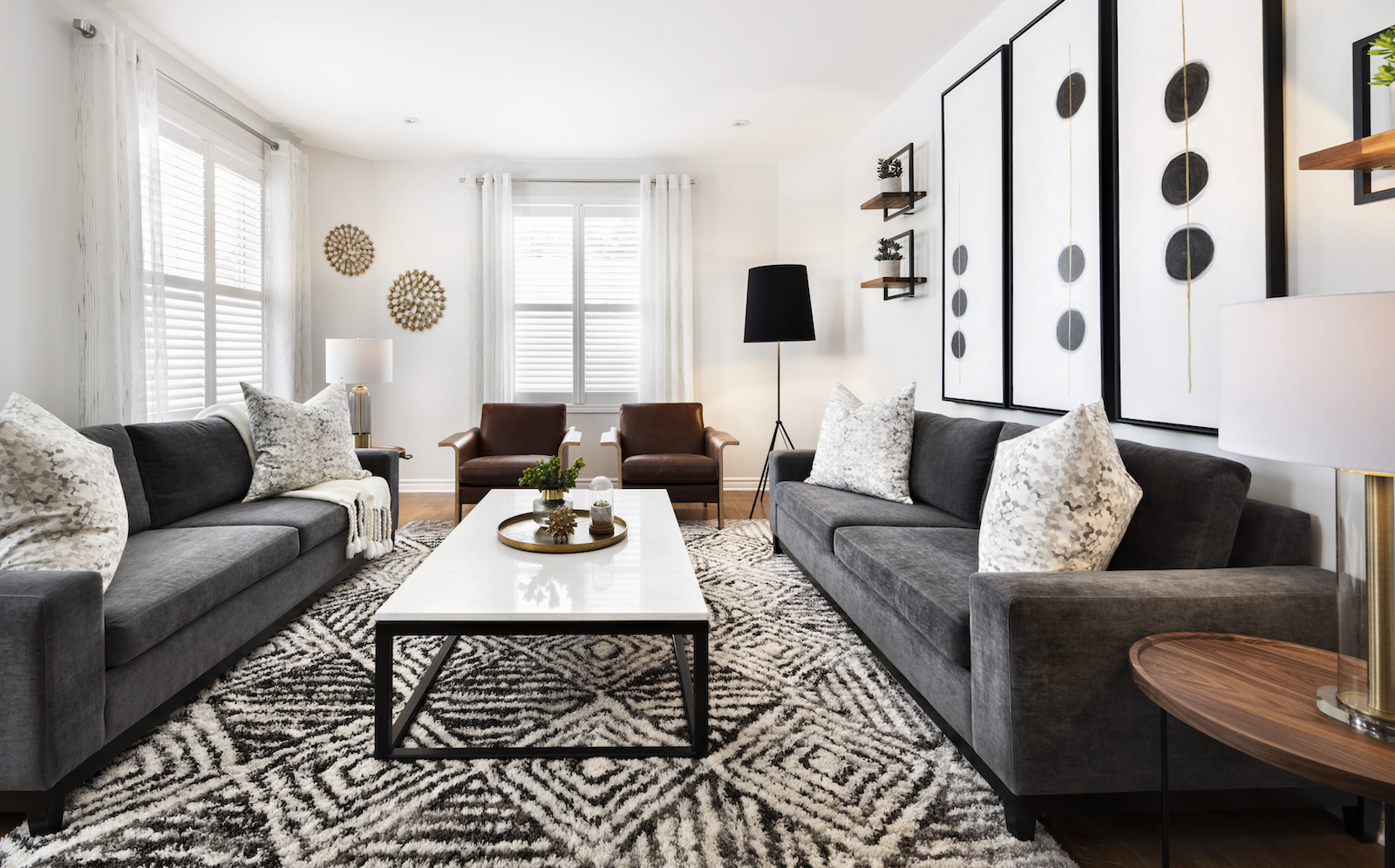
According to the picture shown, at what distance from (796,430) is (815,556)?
284 cm

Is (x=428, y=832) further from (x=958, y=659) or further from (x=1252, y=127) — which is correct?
(x=1252, y=127)

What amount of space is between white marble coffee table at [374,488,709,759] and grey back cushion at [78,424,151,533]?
126 centimetres

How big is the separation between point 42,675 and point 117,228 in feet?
8.76

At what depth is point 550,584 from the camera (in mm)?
1959

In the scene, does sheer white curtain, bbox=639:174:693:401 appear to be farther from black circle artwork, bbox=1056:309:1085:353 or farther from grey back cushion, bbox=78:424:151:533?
grey back cushion, bbox=78:424:151:533

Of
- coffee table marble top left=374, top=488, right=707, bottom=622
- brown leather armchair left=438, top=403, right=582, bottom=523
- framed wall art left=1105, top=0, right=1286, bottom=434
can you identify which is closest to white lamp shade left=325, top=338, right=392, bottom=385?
brown leather armchair left=438, top=403, right=582, bottom=523

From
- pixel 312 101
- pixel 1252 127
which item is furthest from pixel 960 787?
pixel 312 101

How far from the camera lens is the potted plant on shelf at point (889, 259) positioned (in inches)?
164

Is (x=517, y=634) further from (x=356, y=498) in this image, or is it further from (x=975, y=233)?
(x=975, y=233)

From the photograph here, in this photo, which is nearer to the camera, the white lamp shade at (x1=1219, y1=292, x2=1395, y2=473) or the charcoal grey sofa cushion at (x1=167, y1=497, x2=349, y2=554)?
the white lamp shade at (x1=1219, y1=292, x2=1395, y2=473)

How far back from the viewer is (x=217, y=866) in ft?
4.57

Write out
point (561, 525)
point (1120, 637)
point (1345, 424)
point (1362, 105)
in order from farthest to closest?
point (561, 525), point (1362, 105), point (1120, 637), point (1345, 424)

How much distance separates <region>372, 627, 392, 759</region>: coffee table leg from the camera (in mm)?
1709

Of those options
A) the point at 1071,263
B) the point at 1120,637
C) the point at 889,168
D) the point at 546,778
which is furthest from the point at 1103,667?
the point at 889,168
